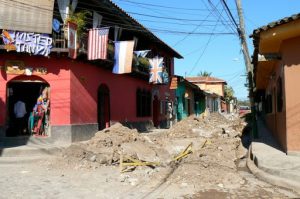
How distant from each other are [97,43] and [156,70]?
985cm

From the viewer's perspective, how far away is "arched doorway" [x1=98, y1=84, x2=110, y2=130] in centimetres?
2211

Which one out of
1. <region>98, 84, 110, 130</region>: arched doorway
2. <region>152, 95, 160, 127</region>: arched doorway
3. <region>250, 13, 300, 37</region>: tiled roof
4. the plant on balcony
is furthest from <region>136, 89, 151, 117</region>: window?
<region>250, 13, 300, 37</region>: tiled roof

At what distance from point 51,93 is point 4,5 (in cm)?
382

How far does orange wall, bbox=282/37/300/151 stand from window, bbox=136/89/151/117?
16.4m

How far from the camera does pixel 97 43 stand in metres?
18.2

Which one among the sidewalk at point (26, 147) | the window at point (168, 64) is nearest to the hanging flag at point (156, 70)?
the window at point (168, 64)

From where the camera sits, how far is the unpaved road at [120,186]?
884cm

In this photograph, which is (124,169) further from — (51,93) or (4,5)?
(4,5)

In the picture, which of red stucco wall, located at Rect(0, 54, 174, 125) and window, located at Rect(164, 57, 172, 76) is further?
window, located at Rect(164, 57, 172, 76)

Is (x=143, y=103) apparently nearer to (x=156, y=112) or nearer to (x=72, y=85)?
A: (x=156, y=112)

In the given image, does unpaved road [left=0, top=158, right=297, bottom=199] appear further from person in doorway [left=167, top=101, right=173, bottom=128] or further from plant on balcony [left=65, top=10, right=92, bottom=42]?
person in doorway [left=167, top=101, right=173, bottom=128]

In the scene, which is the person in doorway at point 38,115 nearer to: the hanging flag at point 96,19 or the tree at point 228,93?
the hanging flag at point 96,19

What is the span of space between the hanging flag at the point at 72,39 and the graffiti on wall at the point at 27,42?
0.76 meters

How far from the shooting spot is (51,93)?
1741cm
